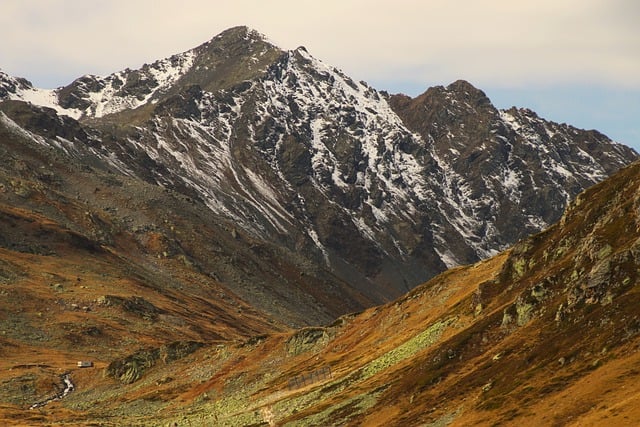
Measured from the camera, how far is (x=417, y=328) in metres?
105

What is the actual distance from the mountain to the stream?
3.26ft

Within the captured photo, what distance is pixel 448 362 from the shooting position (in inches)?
3150

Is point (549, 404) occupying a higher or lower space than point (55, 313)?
lower

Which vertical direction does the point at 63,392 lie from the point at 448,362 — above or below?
above

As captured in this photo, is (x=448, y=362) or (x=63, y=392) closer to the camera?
(x=448, y=362)

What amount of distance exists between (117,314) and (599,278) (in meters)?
141

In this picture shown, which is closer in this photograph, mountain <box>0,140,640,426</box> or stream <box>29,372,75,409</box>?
mountain <box>0,140,640,426</box>

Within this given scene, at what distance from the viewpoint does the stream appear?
126863mm

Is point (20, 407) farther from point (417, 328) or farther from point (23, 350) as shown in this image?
point (417, 328)

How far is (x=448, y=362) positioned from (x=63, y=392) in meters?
79.8

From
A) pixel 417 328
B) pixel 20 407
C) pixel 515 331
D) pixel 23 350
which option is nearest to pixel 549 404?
pixel 515 331

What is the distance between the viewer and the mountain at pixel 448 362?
63.0m

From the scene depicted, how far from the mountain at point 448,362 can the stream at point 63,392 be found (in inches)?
39.2

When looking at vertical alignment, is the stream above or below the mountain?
above
